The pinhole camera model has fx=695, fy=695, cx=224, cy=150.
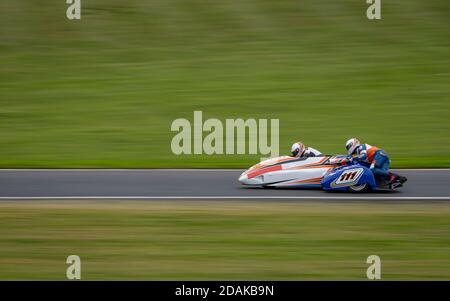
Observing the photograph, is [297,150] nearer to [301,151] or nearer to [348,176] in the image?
[301,151]

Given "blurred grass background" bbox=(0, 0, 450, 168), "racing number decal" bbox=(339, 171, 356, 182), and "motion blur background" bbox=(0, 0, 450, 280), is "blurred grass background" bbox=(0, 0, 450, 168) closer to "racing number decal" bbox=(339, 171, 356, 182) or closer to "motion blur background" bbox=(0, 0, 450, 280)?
"motion blur background" bbox=(0, 0, 450, 280)

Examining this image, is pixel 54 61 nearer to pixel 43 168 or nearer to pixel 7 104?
pixel 7 104

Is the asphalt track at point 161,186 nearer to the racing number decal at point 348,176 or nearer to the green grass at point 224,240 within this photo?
the racing number decal at point 348,176

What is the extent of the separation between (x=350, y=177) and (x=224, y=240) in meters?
4.51

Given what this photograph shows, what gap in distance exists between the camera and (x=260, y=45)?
2855cm

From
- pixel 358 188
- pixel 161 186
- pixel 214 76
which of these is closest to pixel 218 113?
pixel 214 76

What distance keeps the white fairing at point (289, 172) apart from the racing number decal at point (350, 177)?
39cm

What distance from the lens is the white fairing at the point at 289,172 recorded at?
572 inches

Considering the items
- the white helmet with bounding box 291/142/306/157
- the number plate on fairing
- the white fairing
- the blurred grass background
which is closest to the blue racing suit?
the number plate on fairing

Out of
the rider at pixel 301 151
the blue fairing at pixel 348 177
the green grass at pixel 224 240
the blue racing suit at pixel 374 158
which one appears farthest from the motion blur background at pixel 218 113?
the rider at pixel 301 151

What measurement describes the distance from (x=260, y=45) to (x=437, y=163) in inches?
492

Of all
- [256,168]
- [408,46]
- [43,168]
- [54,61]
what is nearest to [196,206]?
[256,168]

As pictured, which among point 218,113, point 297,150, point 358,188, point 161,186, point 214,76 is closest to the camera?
point 358,188

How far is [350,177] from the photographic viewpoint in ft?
46.4
